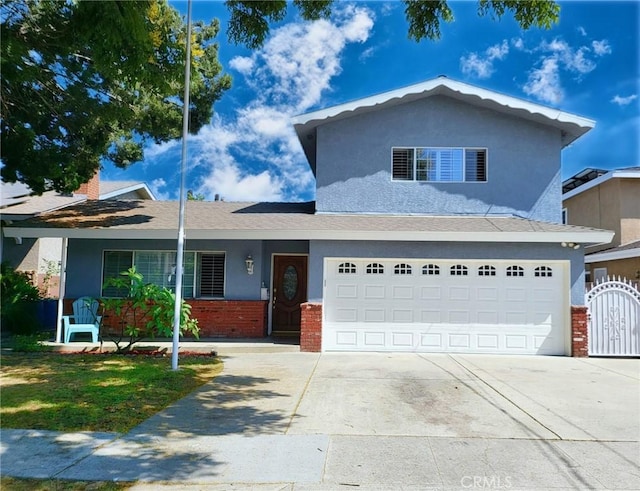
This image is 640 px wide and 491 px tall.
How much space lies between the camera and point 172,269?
13.0 m

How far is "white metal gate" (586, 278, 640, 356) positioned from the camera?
10773 mm

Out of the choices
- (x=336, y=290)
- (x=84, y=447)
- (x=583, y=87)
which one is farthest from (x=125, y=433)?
(x=583, y=87)

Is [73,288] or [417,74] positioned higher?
[417,74]

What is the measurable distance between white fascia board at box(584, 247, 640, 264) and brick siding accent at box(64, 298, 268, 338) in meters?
12.0

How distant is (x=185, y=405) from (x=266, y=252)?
→ 7.38 meters

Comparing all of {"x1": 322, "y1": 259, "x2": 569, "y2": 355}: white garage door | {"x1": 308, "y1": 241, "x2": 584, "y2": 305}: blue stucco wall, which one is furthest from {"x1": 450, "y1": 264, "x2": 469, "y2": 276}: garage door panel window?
{"x1": 308, "y1": 241, "x2": 584, "y2": 305}: blue stucco wall

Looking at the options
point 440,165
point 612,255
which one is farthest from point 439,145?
point 612,255

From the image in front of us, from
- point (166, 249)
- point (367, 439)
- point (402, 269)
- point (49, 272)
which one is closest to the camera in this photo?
point (367, 439)

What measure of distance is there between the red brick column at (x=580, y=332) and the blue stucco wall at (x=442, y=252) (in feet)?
0.82

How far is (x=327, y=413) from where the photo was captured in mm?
6062

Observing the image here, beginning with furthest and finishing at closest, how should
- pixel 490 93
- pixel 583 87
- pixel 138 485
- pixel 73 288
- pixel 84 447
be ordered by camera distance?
pixel 583 87 < pixel 73 288 < pixel 490 93 < pixel 84 447 < pixel 138 485

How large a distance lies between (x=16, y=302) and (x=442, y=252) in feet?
35.5

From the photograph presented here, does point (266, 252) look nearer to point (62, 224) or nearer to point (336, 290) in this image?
point (336, 290)

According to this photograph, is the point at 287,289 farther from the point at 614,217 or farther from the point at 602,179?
the point at 602,179
